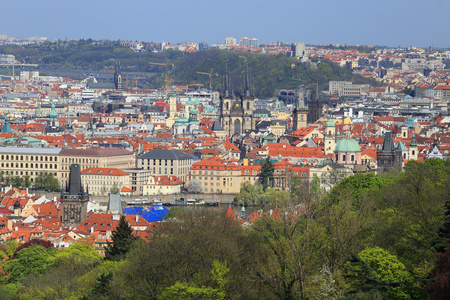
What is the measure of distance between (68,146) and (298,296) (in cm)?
6251

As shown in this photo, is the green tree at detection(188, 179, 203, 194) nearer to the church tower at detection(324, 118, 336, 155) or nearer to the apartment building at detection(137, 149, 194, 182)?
the apartment building at detection(137, 149, 194, 182)

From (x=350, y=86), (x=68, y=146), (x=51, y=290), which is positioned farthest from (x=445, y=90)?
(x=51, y=290)

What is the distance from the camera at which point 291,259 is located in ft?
94.7

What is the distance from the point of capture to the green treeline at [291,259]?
2683cm

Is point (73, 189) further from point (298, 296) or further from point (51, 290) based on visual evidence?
point (298, 296)

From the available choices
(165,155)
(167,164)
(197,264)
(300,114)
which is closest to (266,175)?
(167,164)

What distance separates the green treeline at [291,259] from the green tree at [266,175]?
41.4 meters

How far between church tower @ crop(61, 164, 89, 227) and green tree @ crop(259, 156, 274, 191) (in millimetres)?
22703

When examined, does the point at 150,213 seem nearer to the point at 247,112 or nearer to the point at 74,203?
the point at 74,203

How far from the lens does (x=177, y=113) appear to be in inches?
5344

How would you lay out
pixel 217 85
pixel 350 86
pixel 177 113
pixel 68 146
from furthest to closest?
pixel 217 85 < pixel 350 86 < pixel 177 113 < pixel 68 146

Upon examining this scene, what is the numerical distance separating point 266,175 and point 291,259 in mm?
47974

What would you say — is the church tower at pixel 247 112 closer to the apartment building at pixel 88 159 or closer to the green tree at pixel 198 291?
the apartment building at pixel 88 159

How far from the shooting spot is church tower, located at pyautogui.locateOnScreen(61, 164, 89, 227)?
2108 inches
